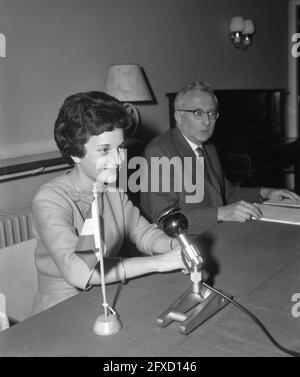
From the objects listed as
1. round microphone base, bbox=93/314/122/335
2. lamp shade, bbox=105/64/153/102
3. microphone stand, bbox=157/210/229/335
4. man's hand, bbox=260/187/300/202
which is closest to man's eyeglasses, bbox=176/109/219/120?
man's hand, bbox=260/187/300/202

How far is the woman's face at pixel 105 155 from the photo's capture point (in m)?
1.48

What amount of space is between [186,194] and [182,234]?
126cm

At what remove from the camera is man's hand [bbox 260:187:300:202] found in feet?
7.89

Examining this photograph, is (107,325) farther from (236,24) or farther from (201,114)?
(236,24)

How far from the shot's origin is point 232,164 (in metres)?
4.41

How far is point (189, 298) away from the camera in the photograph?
122 centimetres

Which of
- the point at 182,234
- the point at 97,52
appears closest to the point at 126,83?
the point at 97,52

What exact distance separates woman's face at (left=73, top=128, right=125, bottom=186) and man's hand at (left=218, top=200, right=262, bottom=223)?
29.2 inches

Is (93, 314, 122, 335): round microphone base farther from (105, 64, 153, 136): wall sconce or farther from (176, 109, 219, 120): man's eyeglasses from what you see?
(105, 64, 153, 136): wall sconce

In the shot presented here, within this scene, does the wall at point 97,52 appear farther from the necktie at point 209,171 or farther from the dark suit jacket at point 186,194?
the necktie at point 209,171

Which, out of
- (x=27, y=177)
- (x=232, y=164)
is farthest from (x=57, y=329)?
(x=232, y=164)

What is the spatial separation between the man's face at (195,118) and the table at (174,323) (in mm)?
1053
